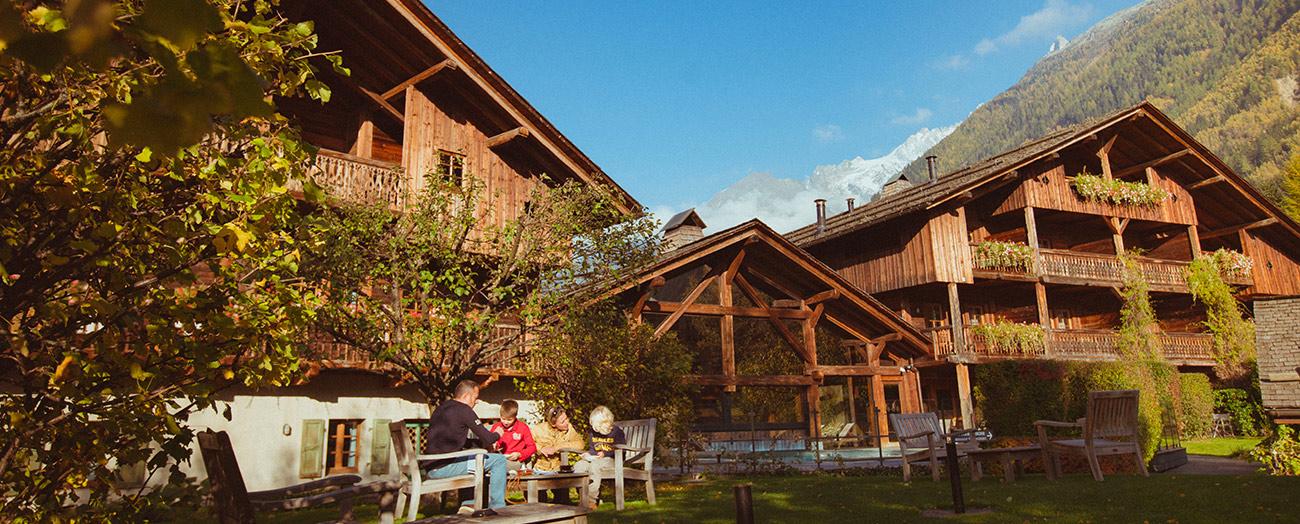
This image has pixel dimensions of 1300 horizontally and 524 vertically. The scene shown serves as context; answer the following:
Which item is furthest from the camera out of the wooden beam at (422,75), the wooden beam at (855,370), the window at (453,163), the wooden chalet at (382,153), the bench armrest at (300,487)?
the wooden beam at (855,370)

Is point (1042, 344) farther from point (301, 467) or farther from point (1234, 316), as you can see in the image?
point (301, 467)

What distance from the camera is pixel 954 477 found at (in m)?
7.80

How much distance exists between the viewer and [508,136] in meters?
16.8

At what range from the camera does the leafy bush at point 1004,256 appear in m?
24.3

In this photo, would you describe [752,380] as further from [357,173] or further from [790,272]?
[357,173]

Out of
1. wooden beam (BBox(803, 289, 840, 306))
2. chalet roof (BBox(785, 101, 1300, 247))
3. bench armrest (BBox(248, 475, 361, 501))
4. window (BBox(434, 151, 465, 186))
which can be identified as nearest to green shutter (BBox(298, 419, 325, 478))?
window (BBox(434, 151, 465, 186))

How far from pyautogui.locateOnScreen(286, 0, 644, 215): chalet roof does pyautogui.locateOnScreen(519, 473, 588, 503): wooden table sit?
7.31m

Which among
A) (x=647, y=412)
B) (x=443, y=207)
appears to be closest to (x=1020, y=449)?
(x=647, y=412)

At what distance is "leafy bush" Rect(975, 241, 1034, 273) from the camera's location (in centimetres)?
2434

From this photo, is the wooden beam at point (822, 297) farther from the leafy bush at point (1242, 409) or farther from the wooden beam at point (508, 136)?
the leafy bush at point (1242, 409)

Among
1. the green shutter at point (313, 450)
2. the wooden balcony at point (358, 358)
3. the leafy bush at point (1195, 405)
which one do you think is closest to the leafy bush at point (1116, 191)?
the leafy bush at point (1195, 405)

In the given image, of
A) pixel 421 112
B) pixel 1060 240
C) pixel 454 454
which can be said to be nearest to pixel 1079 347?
pixel 1060 240

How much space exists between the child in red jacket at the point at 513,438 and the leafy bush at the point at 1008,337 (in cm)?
1759

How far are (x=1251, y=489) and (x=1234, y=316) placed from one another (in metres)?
21.6
